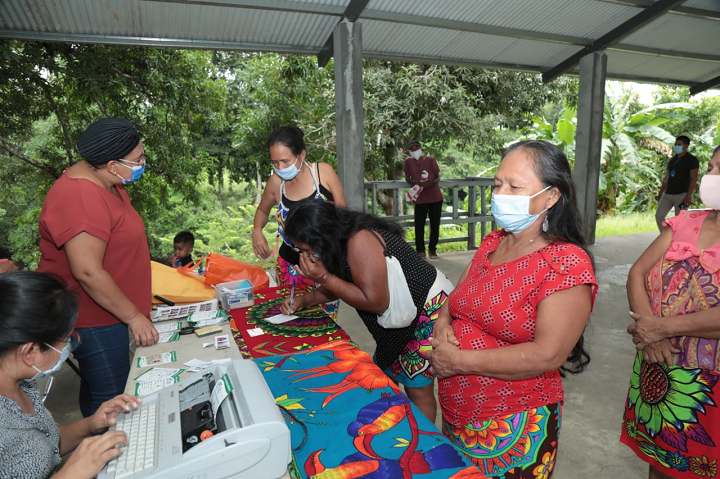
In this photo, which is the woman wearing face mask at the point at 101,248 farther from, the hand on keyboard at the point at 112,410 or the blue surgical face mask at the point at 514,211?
the blue surgical face mask at the point at 514,211

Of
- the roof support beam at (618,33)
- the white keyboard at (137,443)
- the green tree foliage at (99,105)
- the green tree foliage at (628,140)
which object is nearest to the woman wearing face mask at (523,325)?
the white keyboard at (137,443)

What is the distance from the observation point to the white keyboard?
A: 94cm

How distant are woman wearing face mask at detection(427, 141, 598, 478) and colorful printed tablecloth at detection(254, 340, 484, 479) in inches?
7.4

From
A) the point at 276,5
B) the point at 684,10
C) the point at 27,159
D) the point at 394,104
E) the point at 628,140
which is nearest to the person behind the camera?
the point at 276,5

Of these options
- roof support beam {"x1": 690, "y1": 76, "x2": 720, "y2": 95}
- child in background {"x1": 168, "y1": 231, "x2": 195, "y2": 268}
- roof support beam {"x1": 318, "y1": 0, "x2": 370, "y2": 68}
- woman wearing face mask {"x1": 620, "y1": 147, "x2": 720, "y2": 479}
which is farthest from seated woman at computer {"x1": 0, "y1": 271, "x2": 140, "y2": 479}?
roof support beam {"x1": 690, "y1": 76, "x2": 720, "y2": 95}

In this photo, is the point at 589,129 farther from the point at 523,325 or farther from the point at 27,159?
the point at 27,159

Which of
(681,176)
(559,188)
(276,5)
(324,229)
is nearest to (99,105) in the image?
(276,5)

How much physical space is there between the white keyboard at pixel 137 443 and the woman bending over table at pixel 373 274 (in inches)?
29.4

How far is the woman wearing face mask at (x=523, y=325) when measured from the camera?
1127 millimetres

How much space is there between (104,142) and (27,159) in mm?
5124

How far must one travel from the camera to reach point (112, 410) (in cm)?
125

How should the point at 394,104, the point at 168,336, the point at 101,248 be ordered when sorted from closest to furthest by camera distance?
the point at 101,248 < the point at 168,336 < the point at 394,104

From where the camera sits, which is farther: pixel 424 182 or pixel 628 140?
pixel 628 140

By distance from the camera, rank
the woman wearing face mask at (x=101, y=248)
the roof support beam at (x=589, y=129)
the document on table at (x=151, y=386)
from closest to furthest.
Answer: the document on table at (x=151, y=386) → the woman wearing face mask at (x=101, y=248) → the roof support beam at (x=589, y=129)
